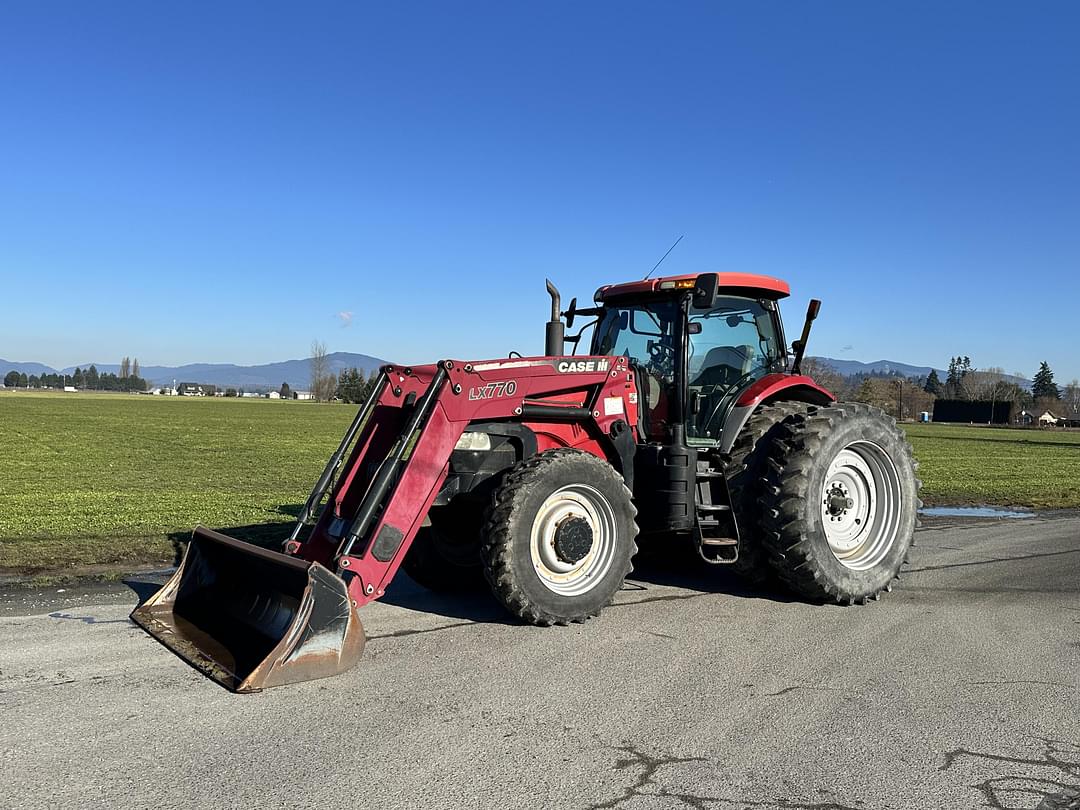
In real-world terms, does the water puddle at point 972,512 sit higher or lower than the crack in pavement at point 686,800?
higher

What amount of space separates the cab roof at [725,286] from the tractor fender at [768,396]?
2.34 feet

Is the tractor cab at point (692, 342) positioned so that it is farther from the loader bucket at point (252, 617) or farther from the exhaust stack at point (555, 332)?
the loader bucket at point (252, 617)

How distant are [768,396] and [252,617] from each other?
425cm

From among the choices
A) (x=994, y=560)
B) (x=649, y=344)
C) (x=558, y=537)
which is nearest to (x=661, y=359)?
(x=649, y=344)

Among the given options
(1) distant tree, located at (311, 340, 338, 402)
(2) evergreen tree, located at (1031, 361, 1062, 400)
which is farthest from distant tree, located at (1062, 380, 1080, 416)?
(1) distant tree, located at (311, 340, 338, 402)

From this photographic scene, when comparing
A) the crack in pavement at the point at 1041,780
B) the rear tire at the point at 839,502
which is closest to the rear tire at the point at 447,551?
the rear tire at the point at 839,502

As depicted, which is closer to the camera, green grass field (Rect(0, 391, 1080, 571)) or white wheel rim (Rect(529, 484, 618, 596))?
white wheel rim (Rect(529, 484, 618, 596))

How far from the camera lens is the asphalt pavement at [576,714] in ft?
11.7

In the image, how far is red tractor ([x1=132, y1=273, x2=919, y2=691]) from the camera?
17.3 feet

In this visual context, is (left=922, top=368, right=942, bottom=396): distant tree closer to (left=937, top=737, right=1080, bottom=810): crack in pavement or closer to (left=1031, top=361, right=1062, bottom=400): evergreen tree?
(left=1031, top=361, right=1062, bottom=400): evergreen tree

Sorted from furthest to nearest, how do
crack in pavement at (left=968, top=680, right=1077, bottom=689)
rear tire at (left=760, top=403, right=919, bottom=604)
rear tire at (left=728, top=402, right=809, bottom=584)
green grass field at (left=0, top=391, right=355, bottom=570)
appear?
green grass field at (left=0, top=391, right=355, bottom=570) < rear tire at (left=728, top=402, right=809, bottom=584) < rear tire at (left=760, top=403, right=919, bottom=604) < crack in pavement at (left=968, top=680, right=1077, bottom=689)

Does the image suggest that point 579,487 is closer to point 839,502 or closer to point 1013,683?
point 839,502

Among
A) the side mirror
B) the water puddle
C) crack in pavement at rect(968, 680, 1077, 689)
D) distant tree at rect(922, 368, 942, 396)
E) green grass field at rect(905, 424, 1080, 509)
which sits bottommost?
crack in pavement at rect(968, 680, 1077, 689)

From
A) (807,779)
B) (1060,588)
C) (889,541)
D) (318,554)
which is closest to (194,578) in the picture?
(318,554)
